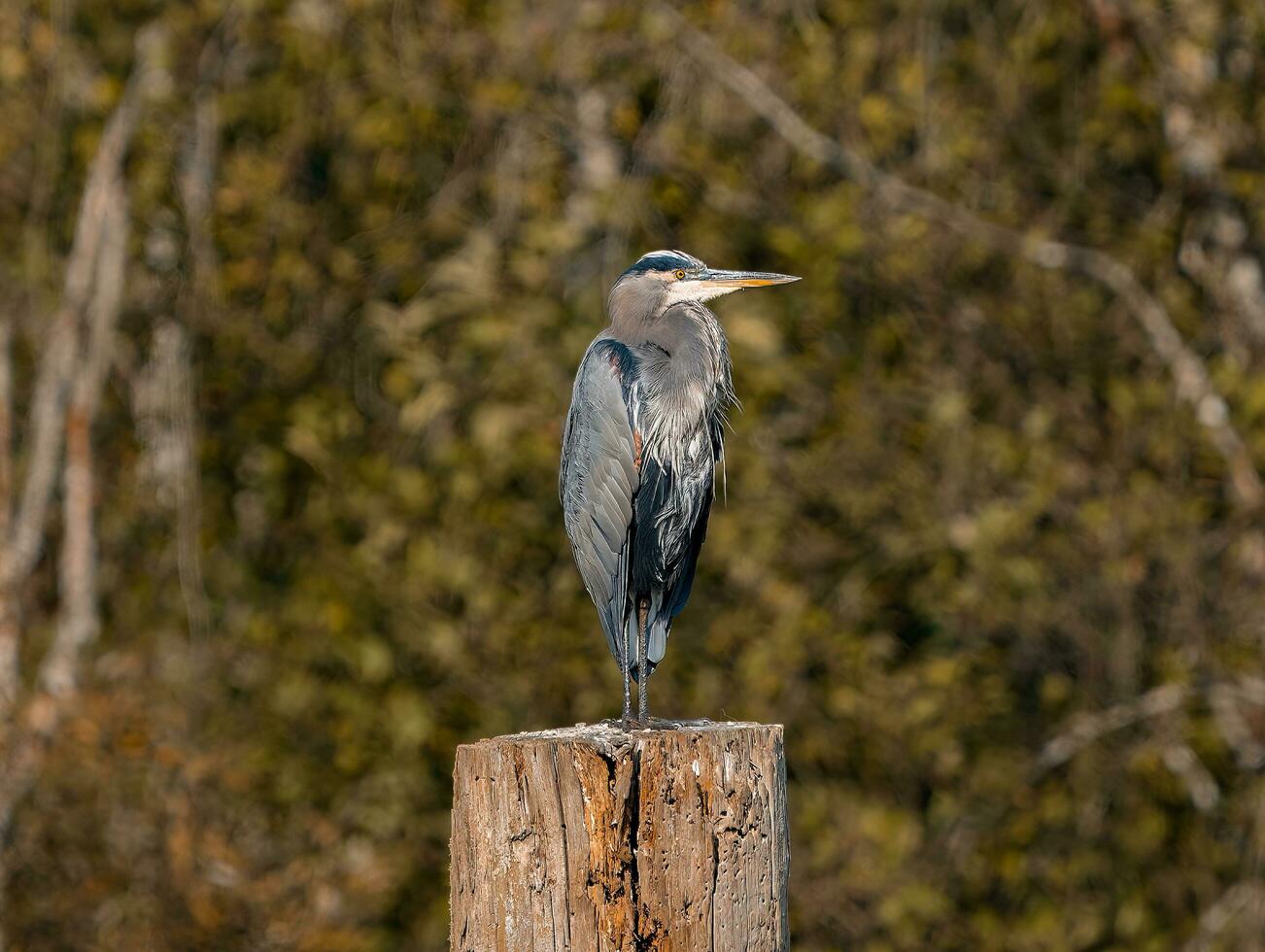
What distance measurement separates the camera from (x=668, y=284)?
379 centimetres

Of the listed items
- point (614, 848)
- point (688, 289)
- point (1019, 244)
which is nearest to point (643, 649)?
point (688, 289)

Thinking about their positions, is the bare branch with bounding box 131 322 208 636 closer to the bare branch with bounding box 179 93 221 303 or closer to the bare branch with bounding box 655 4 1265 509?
the bare branch with bounding box 179 93 221 303

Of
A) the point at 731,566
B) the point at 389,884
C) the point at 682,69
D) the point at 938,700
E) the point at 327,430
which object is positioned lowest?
the point at 389,884

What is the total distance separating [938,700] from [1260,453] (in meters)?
1.35

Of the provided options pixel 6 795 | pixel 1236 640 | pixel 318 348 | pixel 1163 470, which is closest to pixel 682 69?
pixel 318 348

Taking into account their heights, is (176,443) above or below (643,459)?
above

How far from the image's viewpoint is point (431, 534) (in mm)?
6270

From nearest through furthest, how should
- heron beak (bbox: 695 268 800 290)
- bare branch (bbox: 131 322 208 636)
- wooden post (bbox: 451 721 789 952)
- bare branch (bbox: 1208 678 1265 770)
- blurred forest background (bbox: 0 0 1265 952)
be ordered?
wooden post (bbox: 451 721 789 952) → heron beak (bbox: 695 268 800 290) → bare branch (bbox: 1208 678 1265 770) → blurred forest background (bbox: 0 0 1265 952) → bare branch (bbox: 131 322 208 636)

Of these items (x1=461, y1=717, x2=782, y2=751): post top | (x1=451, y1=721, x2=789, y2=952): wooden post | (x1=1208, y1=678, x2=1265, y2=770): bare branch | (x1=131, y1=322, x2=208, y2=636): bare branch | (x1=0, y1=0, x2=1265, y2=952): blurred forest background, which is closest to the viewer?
(x1=451, y1=721, x2=789, y2=952): wooden post

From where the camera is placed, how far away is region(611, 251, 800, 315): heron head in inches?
148

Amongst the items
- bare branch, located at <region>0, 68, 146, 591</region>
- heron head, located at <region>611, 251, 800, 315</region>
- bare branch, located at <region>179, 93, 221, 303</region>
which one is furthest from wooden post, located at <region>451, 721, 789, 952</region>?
bare branch, located at <region>0, 68, 146, 591</region>

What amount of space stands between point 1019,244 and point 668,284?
273 centimetres

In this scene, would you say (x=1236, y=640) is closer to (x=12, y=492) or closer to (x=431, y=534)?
(x=431, y=534)

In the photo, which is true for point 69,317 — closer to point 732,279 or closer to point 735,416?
point 735,416
